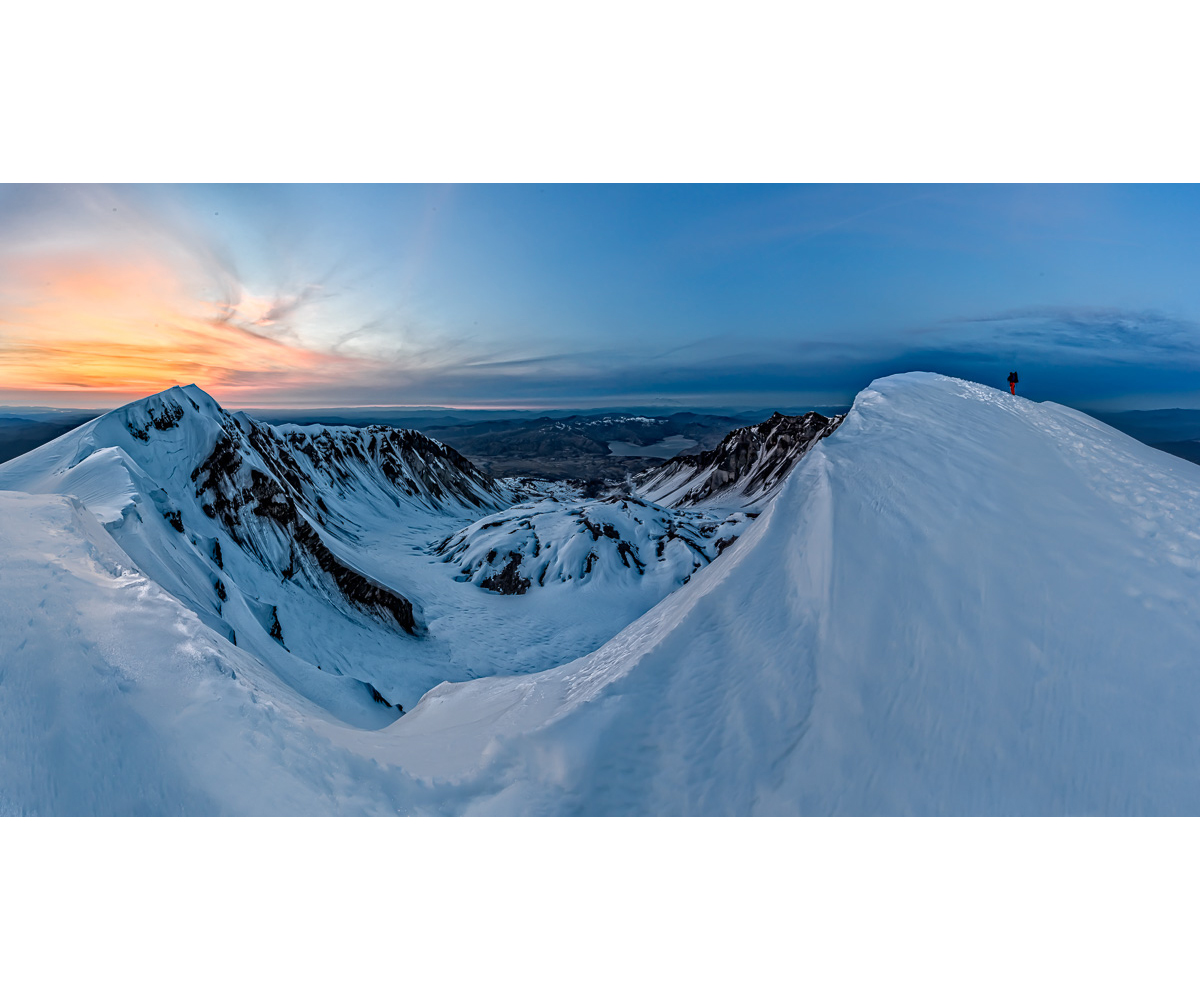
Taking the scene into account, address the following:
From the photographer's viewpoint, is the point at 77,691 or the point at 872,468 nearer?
the point at 77,691

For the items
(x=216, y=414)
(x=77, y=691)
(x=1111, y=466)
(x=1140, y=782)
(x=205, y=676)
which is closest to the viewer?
(x=1140, y=782)

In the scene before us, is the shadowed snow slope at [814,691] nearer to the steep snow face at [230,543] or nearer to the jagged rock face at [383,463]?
the steep snow face at [230,543]

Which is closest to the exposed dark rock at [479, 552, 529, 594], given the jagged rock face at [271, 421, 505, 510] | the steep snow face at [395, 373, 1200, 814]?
the jagged rock face at [271, 421, 505, 510]

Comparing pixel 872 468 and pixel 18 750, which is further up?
pixel 872 468

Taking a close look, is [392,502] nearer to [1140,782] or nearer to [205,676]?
[205,676]

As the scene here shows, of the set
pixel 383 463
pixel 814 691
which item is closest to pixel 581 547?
pixel 814 691

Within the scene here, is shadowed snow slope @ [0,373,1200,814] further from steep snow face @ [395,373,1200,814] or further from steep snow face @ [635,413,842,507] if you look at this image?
steep snow face @ [635,413,842,507]

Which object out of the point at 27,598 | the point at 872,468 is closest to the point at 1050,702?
the point at 872,468
